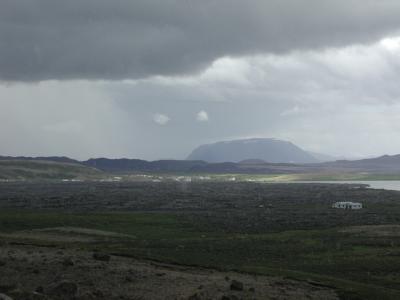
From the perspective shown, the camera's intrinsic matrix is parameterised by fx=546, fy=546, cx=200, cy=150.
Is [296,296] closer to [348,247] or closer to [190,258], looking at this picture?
[190,258]

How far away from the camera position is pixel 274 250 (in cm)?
5647

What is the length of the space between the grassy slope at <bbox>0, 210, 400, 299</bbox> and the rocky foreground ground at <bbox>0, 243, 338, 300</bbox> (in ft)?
10.1

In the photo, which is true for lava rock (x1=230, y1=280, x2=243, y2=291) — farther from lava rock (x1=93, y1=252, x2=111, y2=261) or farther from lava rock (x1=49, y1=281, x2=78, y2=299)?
lava rock (x1=93, y1=252, x2=111, y2=261)

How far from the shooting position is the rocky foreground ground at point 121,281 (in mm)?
27767

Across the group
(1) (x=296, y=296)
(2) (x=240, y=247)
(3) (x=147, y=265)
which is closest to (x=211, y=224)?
(2) (x=240, y=247)

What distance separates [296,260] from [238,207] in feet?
248

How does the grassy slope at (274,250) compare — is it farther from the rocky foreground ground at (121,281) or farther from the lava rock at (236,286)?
the lava rock at (236,286)

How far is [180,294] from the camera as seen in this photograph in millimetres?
29734

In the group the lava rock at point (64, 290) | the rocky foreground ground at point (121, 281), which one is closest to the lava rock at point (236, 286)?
the rocky foreground ground at point (121, 281)

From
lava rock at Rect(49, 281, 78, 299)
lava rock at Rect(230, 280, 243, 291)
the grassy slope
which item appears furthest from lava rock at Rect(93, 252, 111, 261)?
lava rock at Rect(49, 281, 78, 299)

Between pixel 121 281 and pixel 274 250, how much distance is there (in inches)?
1079

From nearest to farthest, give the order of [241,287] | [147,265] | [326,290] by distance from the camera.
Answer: [241,287], [326,290], [147,265]

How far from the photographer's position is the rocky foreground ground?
91.1 feet

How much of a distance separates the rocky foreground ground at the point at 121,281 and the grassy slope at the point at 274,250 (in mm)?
3092
